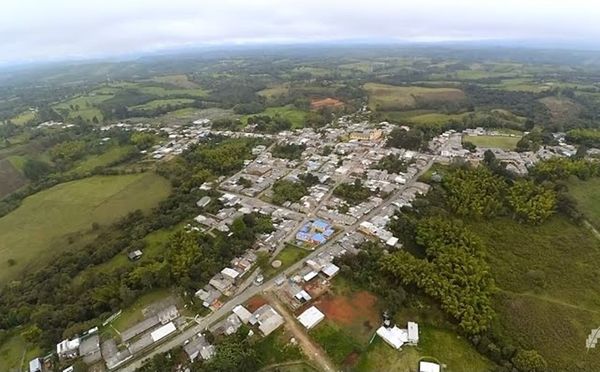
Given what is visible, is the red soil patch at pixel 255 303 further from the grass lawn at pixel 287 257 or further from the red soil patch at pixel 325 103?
the red soil patch at pixel 325 103

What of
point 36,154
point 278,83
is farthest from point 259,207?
point 278,83

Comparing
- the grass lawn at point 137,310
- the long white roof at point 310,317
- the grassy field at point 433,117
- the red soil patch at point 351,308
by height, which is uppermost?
the grassy field at point 433,117

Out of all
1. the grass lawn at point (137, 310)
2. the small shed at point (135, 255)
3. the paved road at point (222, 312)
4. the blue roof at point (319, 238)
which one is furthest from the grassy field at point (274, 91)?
the grass lawn at point (137, 310)

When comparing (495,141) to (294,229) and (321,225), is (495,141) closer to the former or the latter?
(321,225)

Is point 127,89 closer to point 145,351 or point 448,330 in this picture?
point 145,351

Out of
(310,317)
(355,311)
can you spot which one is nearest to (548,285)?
(355,311)

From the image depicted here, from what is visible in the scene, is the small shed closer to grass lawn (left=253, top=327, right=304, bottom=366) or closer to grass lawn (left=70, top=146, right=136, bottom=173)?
grass lawn (left=253, top=327, right=304, bottom=366)
